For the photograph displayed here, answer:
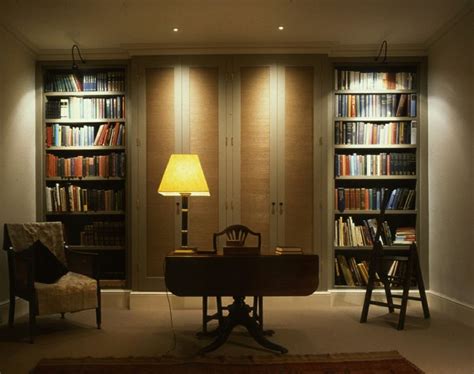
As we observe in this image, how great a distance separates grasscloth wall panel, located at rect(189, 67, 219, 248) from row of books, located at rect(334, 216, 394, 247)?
1228 millimetres

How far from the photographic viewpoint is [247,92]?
4691mm

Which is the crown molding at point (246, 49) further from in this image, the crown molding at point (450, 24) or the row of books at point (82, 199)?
the row of books at point (82, 199)

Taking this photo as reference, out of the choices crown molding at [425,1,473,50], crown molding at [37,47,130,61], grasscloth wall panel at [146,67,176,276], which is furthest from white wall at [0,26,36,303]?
crown molding at [425,1,473,50]

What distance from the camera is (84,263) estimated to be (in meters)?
4.06

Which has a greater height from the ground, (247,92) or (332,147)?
(247,92)

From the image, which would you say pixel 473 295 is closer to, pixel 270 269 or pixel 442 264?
pixel 442 264

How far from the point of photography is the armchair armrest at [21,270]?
3.53m

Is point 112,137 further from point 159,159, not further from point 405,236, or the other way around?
point 405,236

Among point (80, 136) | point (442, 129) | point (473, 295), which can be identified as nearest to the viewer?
point (473, 295)

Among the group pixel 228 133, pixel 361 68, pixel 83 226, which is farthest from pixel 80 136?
pixel 361 68

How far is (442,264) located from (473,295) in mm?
590

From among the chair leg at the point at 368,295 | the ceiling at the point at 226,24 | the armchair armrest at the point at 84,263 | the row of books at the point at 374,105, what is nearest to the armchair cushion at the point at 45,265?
the armchair armrest at the point at 84,263

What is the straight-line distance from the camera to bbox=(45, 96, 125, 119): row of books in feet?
15.8

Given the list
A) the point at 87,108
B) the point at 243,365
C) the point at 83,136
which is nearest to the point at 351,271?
the point at 243,365
